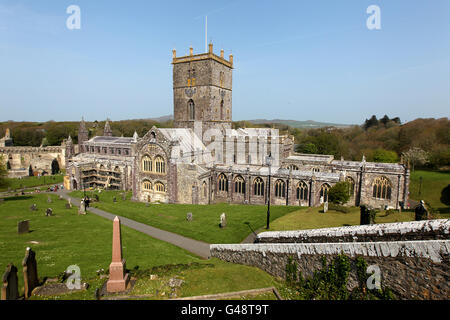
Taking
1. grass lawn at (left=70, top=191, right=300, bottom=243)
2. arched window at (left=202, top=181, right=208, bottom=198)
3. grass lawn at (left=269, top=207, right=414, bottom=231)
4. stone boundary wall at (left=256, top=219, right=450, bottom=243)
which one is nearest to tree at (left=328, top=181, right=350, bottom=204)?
grass lawn at (left=269, top=207, right=414, bottom=231)

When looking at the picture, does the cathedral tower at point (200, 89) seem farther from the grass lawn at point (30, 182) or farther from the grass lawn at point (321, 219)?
the grass lawn at point (30, 182)

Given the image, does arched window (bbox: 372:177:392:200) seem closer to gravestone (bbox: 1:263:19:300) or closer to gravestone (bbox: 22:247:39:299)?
gravestone (bbox: 22:247:39:299)

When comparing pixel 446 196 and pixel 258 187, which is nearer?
pixel 258 187

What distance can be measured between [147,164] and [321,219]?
74.7 feet

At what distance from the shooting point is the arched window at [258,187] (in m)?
32.8

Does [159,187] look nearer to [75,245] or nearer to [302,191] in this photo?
[75,245]

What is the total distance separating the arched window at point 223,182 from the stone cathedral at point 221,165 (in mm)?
136

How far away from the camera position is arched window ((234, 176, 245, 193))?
34.0 m

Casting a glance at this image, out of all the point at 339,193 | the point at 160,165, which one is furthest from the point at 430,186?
the point at 160,165

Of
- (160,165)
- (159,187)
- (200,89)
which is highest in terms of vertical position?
(200,89)

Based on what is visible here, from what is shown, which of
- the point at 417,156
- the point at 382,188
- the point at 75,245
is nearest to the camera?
the point at 75,245

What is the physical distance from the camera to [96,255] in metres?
15.8

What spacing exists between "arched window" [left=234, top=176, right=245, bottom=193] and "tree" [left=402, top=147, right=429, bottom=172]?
3691cm

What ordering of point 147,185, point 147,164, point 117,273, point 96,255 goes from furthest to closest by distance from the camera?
point 147,185 < point 147,164 < point 96,255 < point 117,273
